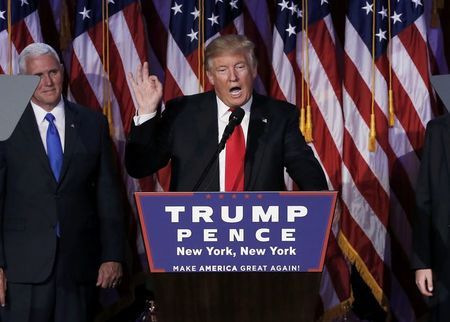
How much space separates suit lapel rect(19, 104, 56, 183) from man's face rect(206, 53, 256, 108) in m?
0.74

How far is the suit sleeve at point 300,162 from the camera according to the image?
322cm

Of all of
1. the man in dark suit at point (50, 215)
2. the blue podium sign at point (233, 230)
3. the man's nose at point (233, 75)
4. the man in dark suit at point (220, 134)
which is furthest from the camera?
the man in dark suit at point (50, 215)

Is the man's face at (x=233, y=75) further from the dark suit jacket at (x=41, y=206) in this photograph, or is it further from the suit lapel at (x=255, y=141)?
the dark suit jacket at (x=41, y=206)

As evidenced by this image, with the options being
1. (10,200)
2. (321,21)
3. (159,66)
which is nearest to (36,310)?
(10,200)

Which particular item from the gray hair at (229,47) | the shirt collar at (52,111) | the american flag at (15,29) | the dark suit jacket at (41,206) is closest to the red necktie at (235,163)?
the gray hair at (229,47)

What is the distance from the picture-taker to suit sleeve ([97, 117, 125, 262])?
370 centimetres

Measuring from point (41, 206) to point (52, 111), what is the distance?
0.39 m

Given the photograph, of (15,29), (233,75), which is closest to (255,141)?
(233,75)

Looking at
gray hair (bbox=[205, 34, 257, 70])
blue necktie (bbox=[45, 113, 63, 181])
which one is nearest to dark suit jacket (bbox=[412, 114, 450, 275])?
gray hair (bbox=[205, 34, 257, 70])

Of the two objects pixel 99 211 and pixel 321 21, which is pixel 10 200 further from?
pixel 321 21

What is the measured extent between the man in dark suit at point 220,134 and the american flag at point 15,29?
3.97ft

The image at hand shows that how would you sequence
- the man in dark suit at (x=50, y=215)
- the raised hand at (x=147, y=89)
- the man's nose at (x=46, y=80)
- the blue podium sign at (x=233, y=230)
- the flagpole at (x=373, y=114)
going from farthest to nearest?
the flagpole at (x=373, y=114)
the man's nose at (x=46, y=80)
the man in dark suit at (x=50, y=215)
the raised hand at (x=147, y=89)
the blue podium sign at (x=233, y=230)

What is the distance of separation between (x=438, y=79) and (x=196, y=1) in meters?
2.31

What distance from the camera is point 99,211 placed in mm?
3723
